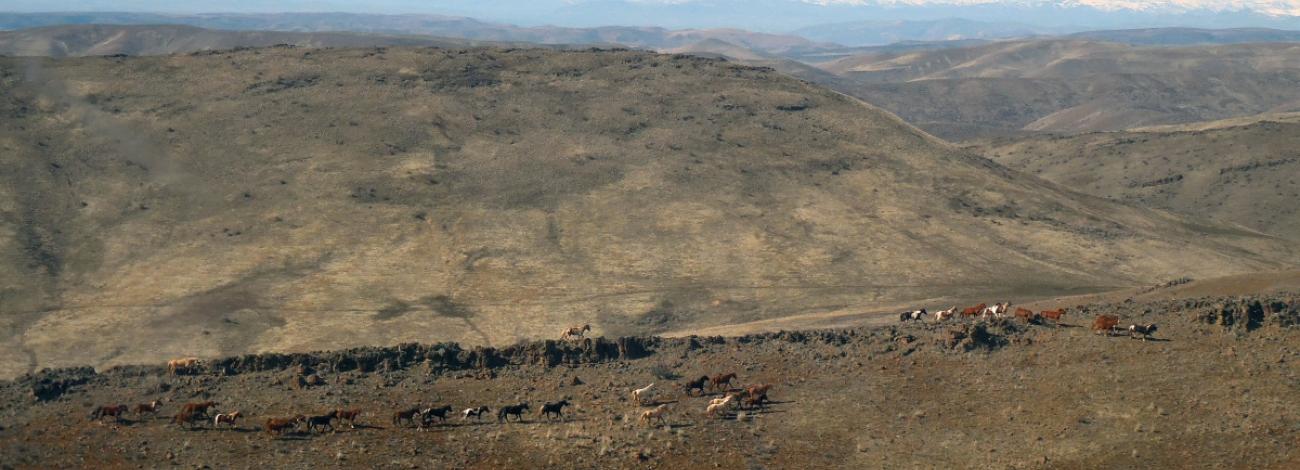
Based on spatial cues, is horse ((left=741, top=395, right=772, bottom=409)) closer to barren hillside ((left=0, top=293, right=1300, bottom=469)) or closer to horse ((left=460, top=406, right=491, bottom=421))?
barren hillside ((left=0, top=293, right=1300, bottom=469))

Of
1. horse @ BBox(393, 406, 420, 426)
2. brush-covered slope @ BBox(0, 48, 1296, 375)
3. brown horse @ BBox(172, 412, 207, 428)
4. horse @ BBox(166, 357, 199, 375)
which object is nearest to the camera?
brown horse @ BBox(172, 412, 207, 428)

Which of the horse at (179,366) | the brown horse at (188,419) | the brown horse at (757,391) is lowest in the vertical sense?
the horse at (179,366)

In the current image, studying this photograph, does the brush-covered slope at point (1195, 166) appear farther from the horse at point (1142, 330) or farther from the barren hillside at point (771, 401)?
the barren hillside at point (771, 401)

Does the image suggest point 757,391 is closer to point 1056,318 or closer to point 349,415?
point 349,415

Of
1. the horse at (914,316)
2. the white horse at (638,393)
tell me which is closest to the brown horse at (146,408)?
the white horse at (638,393)

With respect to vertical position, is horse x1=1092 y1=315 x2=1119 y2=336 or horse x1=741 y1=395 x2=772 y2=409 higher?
horse x1=1092 y1=315 x2=1119 y2=336

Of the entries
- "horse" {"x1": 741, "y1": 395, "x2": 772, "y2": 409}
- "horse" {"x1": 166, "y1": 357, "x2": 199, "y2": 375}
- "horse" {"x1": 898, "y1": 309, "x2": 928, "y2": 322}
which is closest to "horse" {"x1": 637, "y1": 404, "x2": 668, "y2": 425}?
"horse" {"x1": 741, "y1": 395, "x2": 772, "y2": 409}
